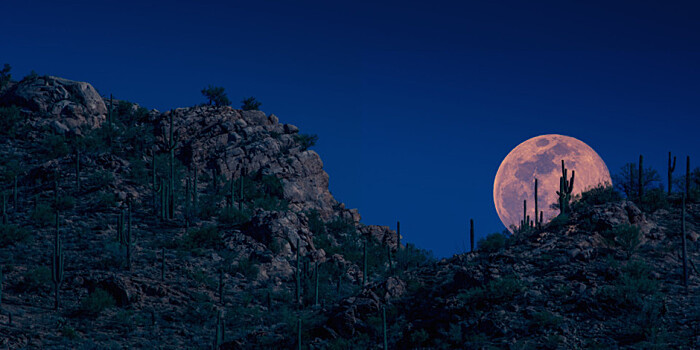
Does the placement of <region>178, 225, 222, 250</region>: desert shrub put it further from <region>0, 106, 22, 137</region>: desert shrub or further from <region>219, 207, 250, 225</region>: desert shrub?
<region>0, 106, 22, 137</region>: desert shrub

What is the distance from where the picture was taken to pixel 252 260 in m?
52.2

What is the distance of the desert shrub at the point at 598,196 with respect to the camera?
45.2m

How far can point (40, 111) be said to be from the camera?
72375mm

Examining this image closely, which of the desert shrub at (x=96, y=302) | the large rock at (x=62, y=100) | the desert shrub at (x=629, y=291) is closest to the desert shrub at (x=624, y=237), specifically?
the desert shrub at (x=629, y=291)

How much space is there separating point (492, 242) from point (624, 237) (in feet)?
28.5

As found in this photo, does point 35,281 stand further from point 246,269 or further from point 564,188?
point 564,188

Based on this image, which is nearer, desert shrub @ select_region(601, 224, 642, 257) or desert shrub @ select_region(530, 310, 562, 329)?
desert shrub @ select_region(530, 310, 562, 329)

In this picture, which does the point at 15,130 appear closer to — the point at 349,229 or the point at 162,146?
→ the point at 162,146

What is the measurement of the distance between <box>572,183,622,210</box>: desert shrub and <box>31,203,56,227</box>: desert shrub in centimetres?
3622

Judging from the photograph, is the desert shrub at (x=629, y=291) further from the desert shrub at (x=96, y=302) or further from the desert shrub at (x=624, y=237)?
the desert shrub at (x=96, y=302)

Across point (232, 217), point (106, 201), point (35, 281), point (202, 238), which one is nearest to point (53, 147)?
point (106, 201)

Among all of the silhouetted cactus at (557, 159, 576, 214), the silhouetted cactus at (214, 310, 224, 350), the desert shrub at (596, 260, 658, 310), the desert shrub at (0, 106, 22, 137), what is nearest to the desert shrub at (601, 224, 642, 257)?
the desert shrub at (596, 260, 658, 310)

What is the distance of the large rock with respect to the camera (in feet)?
237

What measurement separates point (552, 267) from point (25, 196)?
41.4 metres
